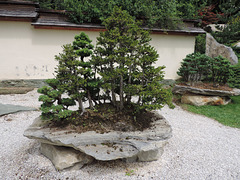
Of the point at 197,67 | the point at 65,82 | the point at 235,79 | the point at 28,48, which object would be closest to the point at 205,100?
the point at 197,67

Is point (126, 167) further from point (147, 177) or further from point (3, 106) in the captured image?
point (3, 106)

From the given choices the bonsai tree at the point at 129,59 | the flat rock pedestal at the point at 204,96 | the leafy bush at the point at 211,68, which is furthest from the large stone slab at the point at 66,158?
the leafy bush at the point at 211,68

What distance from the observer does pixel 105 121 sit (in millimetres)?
3887

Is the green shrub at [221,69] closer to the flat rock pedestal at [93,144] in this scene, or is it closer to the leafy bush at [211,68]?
the leafy bush at [211,68]

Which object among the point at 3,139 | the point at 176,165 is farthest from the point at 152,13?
the point at 3,139

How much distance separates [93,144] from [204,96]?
6397mm

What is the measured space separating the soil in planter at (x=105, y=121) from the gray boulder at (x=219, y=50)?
9.18m

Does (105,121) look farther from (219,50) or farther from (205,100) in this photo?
(219,50)

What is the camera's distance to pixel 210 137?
17.4ft

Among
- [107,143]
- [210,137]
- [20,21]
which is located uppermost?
[20,21]

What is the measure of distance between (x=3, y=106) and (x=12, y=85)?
3068mm

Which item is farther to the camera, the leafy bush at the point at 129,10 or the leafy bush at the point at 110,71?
the leafy bush at the point at 129,10

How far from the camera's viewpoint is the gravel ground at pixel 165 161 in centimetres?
342

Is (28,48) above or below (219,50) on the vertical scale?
below
